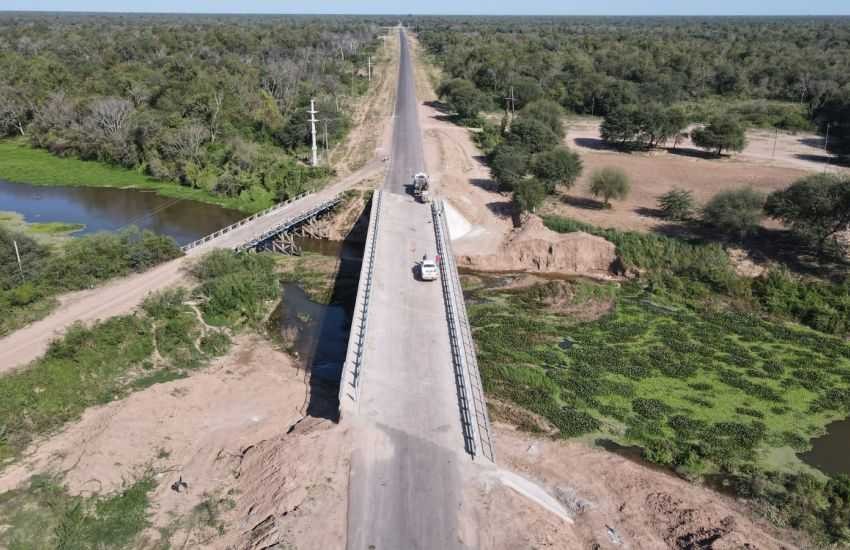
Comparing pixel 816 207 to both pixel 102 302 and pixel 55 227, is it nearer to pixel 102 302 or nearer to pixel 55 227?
pixel 102 302

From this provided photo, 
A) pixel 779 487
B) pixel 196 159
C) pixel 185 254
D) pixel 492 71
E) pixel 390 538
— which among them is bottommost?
pixel 779 487

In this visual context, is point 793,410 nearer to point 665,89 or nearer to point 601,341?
point 601,341

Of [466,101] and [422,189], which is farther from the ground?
[466,101]

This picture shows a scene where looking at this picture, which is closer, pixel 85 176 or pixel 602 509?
pixel 602 509

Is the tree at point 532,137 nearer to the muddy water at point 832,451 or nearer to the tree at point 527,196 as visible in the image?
the tree at point 527,196

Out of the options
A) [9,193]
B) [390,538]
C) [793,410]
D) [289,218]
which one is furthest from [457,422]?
[9,193]

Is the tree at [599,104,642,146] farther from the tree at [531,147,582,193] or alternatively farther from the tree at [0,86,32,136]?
the tree at [0,86,32,136]

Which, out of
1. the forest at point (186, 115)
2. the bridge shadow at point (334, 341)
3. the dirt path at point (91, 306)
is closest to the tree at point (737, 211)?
the bridge shadow at point (334, 341)

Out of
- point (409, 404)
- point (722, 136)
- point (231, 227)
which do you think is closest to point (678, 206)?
point (722, 136)
